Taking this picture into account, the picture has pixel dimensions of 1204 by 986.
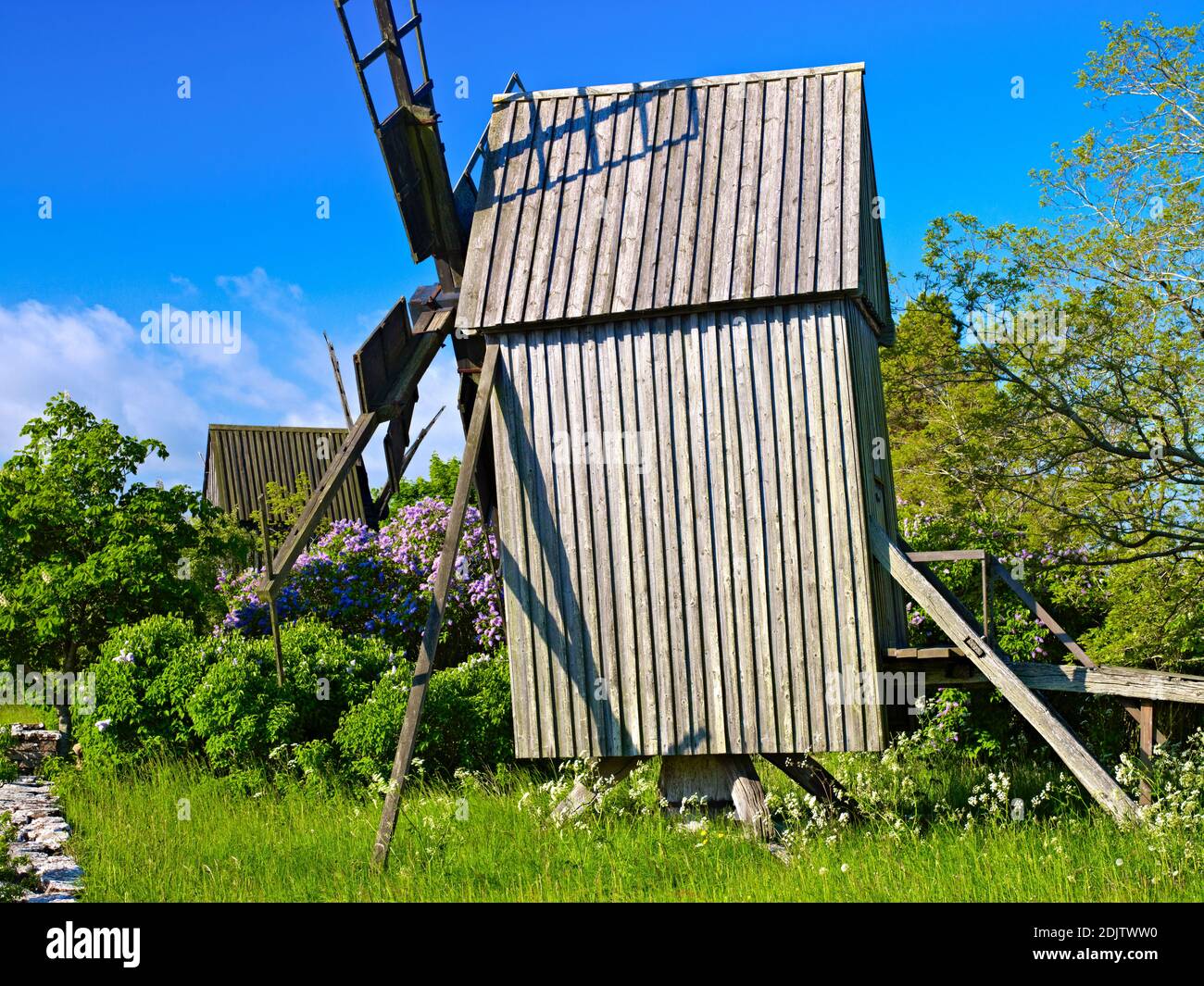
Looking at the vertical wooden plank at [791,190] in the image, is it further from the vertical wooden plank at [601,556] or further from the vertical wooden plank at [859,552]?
the vertical wooden plank at [601,556]

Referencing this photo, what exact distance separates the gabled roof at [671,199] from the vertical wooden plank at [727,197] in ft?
0.03

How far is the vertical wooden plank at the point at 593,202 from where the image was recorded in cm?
972

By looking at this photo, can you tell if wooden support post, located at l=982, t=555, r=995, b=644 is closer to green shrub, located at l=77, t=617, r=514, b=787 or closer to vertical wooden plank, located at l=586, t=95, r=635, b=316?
vertical wooden plank, located at l=586, t=95, r=635, b=316

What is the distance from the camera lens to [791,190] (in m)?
9.77

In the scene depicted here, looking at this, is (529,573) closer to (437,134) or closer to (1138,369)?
(437,134)

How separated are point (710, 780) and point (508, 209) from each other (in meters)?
4.97

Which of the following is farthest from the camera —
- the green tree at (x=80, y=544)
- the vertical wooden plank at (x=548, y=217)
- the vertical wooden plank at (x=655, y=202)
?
the green tree at (x=80, y=544)

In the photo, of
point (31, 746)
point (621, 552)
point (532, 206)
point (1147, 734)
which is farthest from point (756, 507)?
point (31, 746)

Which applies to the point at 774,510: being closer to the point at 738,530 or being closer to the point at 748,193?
the point at 738,530

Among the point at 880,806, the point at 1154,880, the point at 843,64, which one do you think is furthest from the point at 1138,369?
the point at 1154,880

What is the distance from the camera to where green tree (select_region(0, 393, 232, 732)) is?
15344 mm

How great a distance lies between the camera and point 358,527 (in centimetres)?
1755

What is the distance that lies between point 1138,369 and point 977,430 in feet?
5.85

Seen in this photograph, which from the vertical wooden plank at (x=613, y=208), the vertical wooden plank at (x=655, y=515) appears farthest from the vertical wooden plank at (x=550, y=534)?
the vertical wooden plank at (x=655, y=515)
